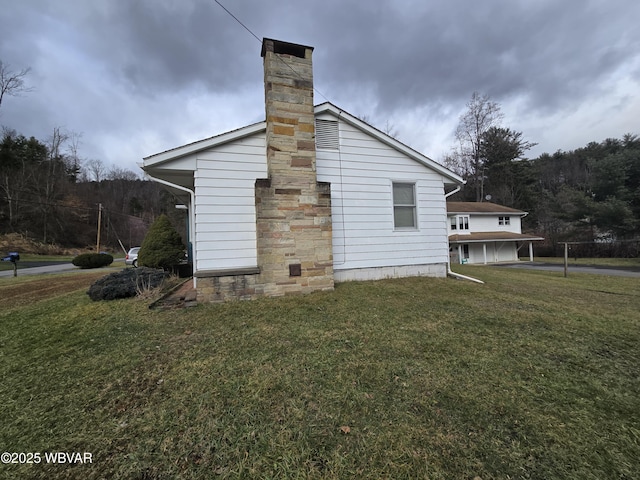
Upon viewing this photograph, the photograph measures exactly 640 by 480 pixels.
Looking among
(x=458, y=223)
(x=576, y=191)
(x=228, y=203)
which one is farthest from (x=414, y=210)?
(x=576, y=191)

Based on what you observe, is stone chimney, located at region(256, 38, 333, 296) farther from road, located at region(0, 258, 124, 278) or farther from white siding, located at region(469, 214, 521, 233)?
white siding, located at region(469, 214, 521, 233)

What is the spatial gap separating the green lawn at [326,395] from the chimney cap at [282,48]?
5.45 meters

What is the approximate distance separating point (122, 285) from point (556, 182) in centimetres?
4931

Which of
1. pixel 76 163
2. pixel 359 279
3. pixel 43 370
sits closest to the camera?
pixel 43 370

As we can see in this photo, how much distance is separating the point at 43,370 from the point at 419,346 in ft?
13.3

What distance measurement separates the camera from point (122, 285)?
5609 mm

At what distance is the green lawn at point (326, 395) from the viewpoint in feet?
5.26

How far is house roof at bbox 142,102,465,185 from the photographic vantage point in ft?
17.6

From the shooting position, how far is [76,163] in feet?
131

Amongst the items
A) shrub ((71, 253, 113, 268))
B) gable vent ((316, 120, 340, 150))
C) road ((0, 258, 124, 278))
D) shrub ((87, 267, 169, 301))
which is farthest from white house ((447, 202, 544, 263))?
road ((0, 258, 124, 278))

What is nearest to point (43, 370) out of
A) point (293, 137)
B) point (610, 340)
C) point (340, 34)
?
point (293, 137)

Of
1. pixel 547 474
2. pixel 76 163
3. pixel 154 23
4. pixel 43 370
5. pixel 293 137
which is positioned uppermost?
pixel 76 163

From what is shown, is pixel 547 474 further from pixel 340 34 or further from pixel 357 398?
pixel 340 34

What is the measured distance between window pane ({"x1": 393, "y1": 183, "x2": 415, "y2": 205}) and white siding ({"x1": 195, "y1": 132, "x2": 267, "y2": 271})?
3.58 metres
